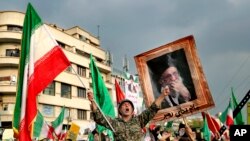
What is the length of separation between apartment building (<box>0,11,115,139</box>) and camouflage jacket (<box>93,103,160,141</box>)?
114ft

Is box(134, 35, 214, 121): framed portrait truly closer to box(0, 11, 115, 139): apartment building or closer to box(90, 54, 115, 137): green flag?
box(90, 54, 115, 137): green flag

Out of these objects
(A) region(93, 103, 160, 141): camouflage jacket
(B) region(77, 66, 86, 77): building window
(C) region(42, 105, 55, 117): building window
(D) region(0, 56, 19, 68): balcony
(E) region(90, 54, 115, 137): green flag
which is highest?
(B) region(77, 66, 86, 77): building window

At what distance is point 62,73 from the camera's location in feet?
169

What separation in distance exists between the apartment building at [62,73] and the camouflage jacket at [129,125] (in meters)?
34.7

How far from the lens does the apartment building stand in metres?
44.6

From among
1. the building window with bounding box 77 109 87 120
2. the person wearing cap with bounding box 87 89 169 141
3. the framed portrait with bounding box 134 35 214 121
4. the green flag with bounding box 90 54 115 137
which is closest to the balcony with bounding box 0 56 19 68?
the building window with bounding box 77 109 87 120

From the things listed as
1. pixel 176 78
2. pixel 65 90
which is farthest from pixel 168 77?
pixel 65 90

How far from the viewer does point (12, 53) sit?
4612 centimetres

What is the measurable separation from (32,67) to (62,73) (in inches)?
1730

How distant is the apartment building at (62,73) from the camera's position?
4459 centimetres

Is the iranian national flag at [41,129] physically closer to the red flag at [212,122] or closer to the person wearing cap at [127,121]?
the red flag at [212,122]

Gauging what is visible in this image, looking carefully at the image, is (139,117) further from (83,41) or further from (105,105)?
(83,41)

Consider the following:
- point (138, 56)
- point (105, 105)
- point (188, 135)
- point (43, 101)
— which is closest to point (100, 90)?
point (105, 105)

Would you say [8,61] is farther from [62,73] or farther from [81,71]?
[81,71]
